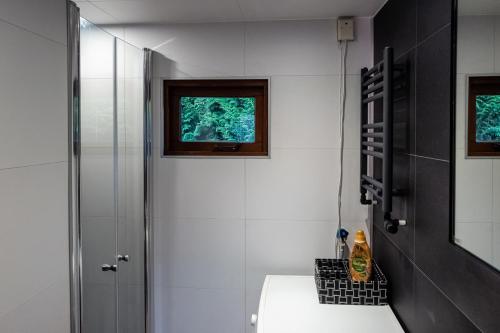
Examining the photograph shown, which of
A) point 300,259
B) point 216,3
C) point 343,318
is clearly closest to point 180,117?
point 216,3

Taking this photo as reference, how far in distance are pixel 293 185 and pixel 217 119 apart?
20.7 inches

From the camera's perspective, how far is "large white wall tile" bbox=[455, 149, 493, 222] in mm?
834

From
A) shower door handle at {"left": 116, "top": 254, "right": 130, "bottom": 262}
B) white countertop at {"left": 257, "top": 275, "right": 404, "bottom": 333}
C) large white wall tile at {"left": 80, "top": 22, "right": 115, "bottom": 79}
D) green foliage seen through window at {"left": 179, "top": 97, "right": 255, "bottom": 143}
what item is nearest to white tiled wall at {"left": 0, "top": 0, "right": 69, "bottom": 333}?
large white wall tile at {"left": 80, "top": 22, "right": 115, "bottom": 79}

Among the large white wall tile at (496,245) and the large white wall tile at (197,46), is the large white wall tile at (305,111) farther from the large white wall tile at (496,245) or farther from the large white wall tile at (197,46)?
the large white wall tile at (496,245)

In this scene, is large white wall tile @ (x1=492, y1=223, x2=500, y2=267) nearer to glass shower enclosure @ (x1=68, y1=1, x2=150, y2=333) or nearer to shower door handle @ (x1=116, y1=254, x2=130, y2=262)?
glass shower enclosure @ (x1=68, y1=1, x2=150, y2=333)

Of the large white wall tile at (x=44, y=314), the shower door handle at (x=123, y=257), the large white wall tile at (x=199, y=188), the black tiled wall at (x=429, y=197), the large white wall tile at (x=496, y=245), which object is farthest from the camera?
the large white wall tile at (x=199, y=188)

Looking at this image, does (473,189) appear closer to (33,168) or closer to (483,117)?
(483,117)

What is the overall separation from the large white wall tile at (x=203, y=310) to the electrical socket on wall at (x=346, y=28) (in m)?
1.36

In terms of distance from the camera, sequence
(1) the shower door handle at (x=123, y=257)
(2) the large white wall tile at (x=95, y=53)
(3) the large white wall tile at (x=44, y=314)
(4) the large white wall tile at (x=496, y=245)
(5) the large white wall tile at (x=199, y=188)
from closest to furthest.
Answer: (4) the large white wall tile at (x=496, y=245) < (3) the large white wall tile at (x=44, y=314) < (2) the large white wall tile at (x=95, y=53) < (1) the shower door handle at (x=123, y=257) < (5) the large white wall tile at (x=199, y=188)

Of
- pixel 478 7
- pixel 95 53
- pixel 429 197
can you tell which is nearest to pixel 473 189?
pixel 429 197

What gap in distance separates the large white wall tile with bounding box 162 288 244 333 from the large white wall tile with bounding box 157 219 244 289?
0.04 m

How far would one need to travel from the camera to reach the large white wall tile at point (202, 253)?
1986mm

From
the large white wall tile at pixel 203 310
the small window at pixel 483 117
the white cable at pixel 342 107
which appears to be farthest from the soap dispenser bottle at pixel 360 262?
the small window at pixel 483 117

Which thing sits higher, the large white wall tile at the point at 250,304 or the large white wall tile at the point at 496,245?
the large white wall tile at the point at 496,245
